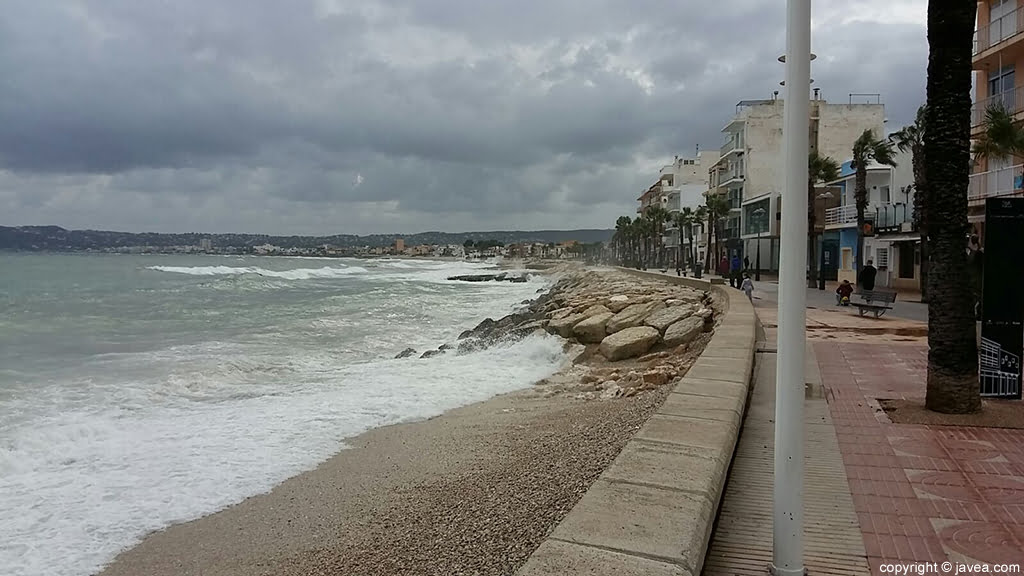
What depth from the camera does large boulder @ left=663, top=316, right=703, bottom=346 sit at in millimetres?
12000

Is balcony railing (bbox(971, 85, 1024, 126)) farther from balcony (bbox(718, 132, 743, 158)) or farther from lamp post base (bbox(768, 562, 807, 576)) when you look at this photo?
balcony (bbox(718, 132, 743, 158))

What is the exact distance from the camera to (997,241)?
6023mm

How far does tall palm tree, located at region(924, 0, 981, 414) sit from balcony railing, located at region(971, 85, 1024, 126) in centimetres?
1946

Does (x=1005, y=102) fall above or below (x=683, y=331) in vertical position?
above

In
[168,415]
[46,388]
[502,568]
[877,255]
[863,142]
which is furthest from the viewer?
[877,255]

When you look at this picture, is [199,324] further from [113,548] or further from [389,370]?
[113,548]

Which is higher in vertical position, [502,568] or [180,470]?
[502,568]

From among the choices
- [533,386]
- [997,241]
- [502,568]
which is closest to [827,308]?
[533,386]

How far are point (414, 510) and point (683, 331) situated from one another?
8067 mm

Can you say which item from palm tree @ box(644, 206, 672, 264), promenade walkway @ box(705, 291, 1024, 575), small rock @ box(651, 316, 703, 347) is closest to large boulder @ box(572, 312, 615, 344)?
small rock @ box(651, 316, 703, 347)

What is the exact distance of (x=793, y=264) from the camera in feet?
8.77

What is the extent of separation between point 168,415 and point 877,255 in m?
33.7

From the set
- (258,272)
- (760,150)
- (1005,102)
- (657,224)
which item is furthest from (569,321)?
(258,272)

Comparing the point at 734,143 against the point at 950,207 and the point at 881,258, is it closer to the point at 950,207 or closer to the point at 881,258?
the point at 881,258
